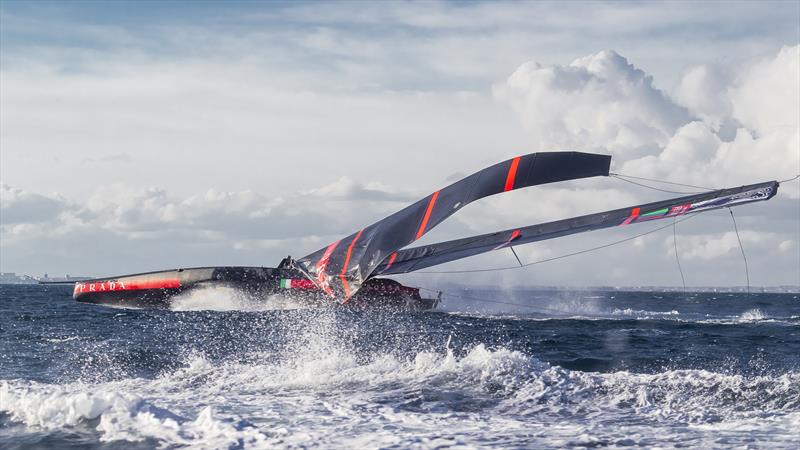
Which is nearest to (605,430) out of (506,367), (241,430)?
(506,367)

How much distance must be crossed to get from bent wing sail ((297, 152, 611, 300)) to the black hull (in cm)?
2411

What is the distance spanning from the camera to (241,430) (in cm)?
865

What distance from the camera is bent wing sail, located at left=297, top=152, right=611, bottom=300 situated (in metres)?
10.9

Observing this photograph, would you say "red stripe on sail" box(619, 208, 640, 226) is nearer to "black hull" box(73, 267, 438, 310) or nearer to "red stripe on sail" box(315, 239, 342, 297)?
"red stripe on sail" box(315, 239, 342, 297)

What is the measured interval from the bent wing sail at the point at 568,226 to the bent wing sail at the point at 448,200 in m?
0.41

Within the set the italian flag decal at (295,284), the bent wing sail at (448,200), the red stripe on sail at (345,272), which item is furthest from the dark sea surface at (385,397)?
the italian flag decal at (295,284)

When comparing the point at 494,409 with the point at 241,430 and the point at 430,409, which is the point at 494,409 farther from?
the point at 241,430

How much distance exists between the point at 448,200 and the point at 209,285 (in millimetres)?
26836

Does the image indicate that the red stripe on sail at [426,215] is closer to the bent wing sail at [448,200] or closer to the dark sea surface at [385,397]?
the bent wing sail at [448,200]

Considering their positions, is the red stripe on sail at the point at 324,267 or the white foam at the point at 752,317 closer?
the red stripe on sail at the point at 324,267

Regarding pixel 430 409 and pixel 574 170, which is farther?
pixel 574 170

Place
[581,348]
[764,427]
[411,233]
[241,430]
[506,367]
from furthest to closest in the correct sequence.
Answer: [581,348] < [506,367] < [411,233] < [764,427] < [241,430]

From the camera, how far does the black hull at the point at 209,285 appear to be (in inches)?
1411

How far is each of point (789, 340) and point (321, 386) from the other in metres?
18.9
